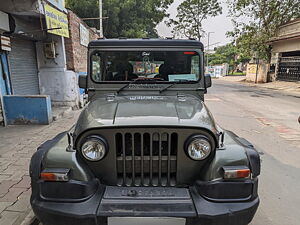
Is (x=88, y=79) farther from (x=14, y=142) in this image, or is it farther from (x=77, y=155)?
(x=14, y=142)

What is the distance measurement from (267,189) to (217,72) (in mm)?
39212

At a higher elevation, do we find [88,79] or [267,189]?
[88,79]

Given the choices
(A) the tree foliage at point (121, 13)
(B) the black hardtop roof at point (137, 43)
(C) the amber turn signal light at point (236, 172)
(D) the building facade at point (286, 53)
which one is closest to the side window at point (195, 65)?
(B) the black hardtop roof at point (137, 43)

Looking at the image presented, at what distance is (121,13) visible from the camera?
18.7m

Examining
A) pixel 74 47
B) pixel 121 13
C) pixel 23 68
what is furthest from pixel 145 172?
pixel 121 13

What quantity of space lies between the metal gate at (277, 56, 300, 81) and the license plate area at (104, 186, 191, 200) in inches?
842

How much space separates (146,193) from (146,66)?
183 cm

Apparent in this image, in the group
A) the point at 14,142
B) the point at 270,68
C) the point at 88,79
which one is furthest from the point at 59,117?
the point at 270,68

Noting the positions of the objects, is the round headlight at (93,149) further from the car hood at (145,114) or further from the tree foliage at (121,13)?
the tree foliage at (121,13)

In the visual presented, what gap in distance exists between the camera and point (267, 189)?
10.3 feet

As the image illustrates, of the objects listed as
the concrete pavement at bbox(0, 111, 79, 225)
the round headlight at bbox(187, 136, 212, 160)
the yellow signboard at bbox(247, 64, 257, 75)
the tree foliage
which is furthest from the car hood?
the yellow signboard at bbox(247, 64, 257, 75)

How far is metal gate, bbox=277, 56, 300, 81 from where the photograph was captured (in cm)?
1919

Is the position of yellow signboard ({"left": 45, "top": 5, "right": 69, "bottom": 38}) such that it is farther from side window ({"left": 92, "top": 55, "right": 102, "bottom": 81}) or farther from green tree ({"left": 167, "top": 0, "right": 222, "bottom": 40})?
green tree ({"left": 167, "top": 0, "right": 222, "bottom": 40})

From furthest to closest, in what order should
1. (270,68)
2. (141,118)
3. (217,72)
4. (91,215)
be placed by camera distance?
(217,72) < (270,68) < (141,118) < (91,215)
